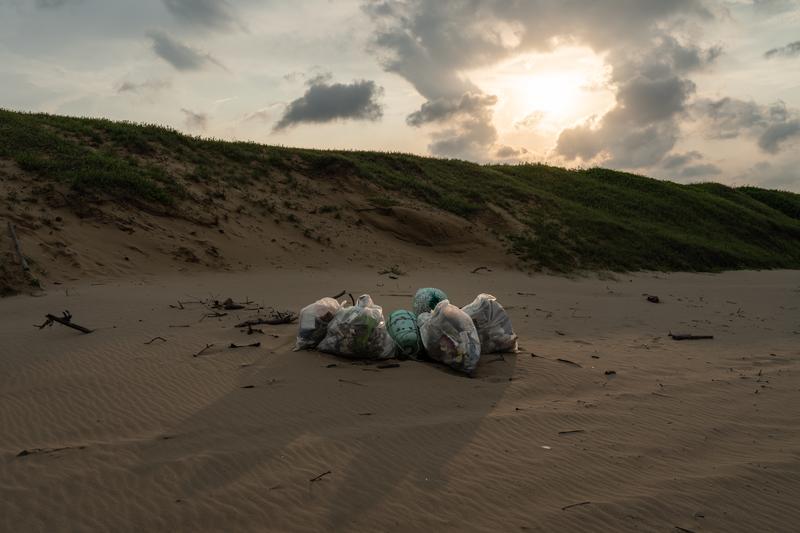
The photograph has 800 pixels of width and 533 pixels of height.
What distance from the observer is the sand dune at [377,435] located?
311 centimetres

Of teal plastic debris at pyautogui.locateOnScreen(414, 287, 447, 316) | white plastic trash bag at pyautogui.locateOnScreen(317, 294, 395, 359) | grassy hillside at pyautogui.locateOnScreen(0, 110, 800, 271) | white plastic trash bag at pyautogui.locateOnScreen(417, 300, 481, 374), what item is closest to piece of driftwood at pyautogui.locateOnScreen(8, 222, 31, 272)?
grassy hillside at pyautogui.locateOnScreen(0, 110, 800, 271)

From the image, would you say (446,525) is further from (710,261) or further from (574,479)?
(710,261)

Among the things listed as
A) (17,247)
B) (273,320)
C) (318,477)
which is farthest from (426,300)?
(17,247)

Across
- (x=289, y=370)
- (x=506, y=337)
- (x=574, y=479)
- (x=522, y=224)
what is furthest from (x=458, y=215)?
(x=574, y=479)

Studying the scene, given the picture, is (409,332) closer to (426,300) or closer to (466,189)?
(426,300)

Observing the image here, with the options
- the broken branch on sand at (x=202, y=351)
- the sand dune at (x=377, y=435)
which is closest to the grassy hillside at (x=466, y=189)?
the sand dune at (x=377, y=435)

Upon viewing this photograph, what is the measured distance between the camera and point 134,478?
3.31 meters

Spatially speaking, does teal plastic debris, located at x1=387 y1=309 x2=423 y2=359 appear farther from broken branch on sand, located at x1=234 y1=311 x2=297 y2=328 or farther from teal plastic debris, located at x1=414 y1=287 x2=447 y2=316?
broken branch on sand, located at x1=234 y1=311 x2=297 y2=328

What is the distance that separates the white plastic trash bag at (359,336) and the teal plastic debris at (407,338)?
0.12 m

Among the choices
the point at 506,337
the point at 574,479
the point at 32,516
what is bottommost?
the point at 32,516

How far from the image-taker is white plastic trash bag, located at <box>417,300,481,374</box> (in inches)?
213

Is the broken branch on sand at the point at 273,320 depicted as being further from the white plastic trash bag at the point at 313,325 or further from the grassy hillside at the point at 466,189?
the grassy hillside at the point at 466,189

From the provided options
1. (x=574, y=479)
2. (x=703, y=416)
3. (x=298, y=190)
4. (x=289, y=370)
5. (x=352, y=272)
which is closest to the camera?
(x=574, y=479)

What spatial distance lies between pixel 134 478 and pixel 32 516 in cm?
51
